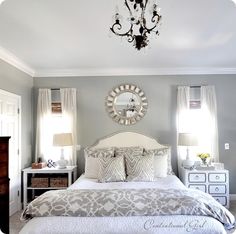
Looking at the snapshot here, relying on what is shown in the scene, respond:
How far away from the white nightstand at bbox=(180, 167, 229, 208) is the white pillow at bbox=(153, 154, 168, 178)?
18.6 inches

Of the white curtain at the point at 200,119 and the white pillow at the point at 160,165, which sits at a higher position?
the white curtain at the point at 200,119

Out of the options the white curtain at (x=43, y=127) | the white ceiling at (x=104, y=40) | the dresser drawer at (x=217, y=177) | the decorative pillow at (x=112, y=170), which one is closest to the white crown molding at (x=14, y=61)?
the white ceiling at (x=104, y=40)

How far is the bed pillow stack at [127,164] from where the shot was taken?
4.19 metres

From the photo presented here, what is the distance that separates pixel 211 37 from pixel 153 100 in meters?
2.01

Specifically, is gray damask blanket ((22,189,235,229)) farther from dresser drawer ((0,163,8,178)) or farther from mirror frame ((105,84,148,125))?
mirror frame ((105,84,148,125))

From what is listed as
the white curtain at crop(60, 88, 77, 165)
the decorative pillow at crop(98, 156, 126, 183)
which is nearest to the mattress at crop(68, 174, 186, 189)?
the decorative pillow at crop(98, 156, 126, 183)

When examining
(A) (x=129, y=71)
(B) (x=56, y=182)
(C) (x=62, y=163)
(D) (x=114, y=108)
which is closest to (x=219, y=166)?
(D) (x=114, y=108)

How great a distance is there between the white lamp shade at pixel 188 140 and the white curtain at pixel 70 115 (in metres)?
2.03

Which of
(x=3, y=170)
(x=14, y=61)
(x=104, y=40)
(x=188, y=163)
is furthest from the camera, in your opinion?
(x=188, y=163)

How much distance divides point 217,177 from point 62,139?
284cm

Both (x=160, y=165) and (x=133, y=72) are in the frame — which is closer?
(x=160, y=165)

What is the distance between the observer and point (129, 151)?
15.5 ft

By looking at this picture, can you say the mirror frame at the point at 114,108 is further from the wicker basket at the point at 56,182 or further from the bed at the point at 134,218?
the bed at the point at 134,218

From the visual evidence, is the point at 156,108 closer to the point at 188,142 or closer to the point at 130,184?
the point at 188,142
